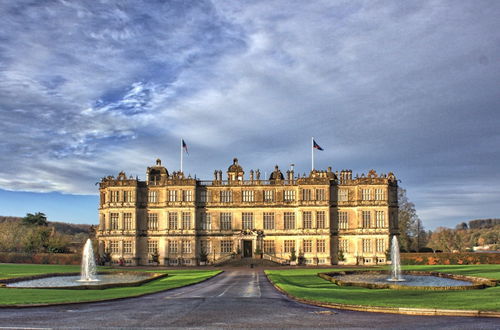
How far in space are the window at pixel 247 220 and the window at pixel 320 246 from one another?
37.3 feet

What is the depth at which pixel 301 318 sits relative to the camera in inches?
925

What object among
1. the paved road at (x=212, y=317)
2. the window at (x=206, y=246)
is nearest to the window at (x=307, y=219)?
the window at (x=206, y=246)

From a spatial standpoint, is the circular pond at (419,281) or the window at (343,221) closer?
the circular pond at (419,281)

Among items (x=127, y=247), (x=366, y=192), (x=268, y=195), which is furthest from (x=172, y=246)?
(x=366, y=192)

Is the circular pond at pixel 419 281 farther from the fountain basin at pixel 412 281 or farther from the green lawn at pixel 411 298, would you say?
the green lawn at pixel 411 298

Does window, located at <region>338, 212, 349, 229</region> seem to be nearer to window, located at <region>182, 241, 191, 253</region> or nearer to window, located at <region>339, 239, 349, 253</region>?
window, located at <region>339, 239, 349, 253</region>

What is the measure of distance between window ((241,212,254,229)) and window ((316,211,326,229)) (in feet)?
36.4

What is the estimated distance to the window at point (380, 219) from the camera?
81812 millimetres

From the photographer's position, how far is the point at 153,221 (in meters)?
84.4

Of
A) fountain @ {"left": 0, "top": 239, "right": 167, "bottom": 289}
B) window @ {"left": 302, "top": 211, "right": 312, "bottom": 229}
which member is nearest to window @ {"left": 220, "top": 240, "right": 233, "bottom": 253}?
window @ {"left": 302, "top": 211, "right": 312, "bottom": 229}

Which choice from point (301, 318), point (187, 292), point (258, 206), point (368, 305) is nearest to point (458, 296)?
point (368, 305)

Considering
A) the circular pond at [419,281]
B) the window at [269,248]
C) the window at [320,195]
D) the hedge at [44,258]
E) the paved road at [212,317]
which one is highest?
the window at [320,195]

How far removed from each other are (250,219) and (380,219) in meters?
21.7

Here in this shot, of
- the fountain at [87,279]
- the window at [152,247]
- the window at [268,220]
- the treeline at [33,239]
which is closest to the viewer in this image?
the fountain at [87,279]
